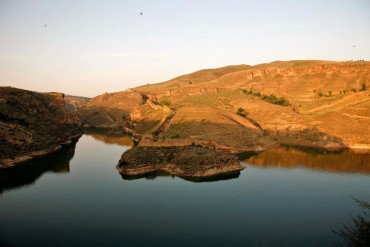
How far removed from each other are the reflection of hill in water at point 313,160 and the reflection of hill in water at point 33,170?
40.8 meters

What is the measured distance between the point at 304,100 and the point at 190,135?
182ft

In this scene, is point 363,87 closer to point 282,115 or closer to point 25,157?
point 282,115

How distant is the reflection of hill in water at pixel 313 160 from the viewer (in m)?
61.3

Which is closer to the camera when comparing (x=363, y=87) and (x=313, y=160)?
(x=313, y=160)

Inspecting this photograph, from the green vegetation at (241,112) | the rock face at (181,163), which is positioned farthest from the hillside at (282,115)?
the rock face at (181,163)

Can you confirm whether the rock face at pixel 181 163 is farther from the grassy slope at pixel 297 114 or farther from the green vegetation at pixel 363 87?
the green vegetation at pixel 363 87

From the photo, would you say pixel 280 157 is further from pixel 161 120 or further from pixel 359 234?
pixel 359 234

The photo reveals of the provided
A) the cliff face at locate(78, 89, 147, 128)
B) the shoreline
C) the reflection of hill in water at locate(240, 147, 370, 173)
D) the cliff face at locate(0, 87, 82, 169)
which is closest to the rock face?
the reflection of hill in water at locate(240, 147, 370, 173)

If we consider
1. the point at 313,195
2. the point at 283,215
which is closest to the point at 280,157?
the point at 313,195

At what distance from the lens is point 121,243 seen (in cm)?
3228

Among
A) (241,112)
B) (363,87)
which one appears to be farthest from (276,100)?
(363,87)

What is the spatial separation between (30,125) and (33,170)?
79.3 feet

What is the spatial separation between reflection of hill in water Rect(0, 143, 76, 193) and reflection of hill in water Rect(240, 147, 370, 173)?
40.8 meters

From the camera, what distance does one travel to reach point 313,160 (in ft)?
222
